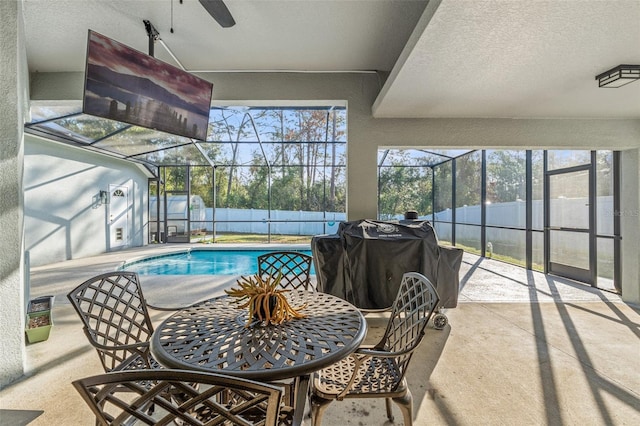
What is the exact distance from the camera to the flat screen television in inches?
104

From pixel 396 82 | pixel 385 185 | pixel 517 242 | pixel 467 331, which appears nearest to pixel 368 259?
pixel 467 331

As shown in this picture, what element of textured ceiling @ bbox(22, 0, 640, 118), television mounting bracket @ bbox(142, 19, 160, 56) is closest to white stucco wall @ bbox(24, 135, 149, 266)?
textured ceiling @ bbox(22, 0, 640, 118)

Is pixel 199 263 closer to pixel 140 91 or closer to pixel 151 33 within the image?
pixel 140 91

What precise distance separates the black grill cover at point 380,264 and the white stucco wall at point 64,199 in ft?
22.5

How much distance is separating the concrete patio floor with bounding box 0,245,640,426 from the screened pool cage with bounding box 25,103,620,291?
5.22ft

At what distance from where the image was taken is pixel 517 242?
22.3 ft

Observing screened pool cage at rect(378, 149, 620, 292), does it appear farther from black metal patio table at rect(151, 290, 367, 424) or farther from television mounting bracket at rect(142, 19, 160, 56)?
black metal patio table at rect(151, 290, 367, 424)

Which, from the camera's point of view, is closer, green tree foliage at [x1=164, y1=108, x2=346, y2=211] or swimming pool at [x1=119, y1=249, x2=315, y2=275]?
swimming pool at [x1=119, y1=249, x2=315, y2=275]

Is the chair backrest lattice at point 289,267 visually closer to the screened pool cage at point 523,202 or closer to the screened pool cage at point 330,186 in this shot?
the screened pool cage at point 330,186

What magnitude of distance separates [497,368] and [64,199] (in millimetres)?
9552

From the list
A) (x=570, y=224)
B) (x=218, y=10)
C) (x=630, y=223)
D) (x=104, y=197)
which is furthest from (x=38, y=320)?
(x=570, y=224)

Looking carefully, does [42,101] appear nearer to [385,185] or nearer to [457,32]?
[457,32]

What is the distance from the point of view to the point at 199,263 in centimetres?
883

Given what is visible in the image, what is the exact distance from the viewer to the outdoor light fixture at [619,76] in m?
2.69
